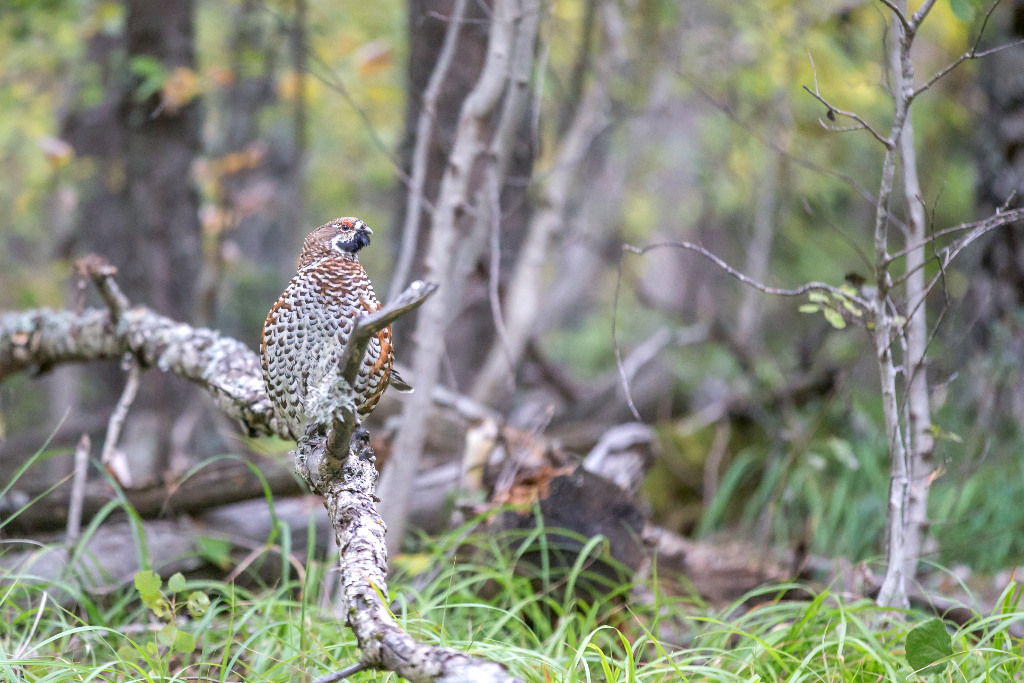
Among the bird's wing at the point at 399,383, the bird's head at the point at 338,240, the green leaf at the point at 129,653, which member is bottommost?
the green leaf at the point at 129,653

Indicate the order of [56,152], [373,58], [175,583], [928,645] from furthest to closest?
1. [373,58]
2. [56,152]
3. [175,583]
4. [928,645]

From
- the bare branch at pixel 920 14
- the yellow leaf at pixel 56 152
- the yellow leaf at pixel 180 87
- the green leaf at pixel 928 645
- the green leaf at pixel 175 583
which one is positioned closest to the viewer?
the green leaf at pixel 928 645

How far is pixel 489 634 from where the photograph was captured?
2.56 metres

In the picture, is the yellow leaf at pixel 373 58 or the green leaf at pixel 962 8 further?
the yellow leaf at pixel 373 58

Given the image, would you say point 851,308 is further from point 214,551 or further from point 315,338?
point 214,551

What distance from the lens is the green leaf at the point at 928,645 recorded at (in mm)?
2141

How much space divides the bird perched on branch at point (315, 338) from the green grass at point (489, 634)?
0.67m

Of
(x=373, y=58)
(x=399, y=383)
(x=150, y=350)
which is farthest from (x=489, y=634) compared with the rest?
(x=373, y=58)

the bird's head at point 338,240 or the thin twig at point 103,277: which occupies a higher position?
the bird's head at point 338,240

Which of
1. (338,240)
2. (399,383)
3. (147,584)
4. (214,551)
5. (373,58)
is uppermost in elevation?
(373,58)

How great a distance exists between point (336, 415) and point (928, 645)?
68.0 inches

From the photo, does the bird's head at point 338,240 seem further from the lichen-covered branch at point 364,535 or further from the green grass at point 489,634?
the green grass at point 489,634

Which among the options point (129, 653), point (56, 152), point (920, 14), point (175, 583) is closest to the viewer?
point (920, 14)

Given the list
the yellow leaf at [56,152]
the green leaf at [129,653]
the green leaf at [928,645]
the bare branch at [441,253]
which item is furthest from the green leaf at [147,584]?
the yellow leaf at [56,152]
